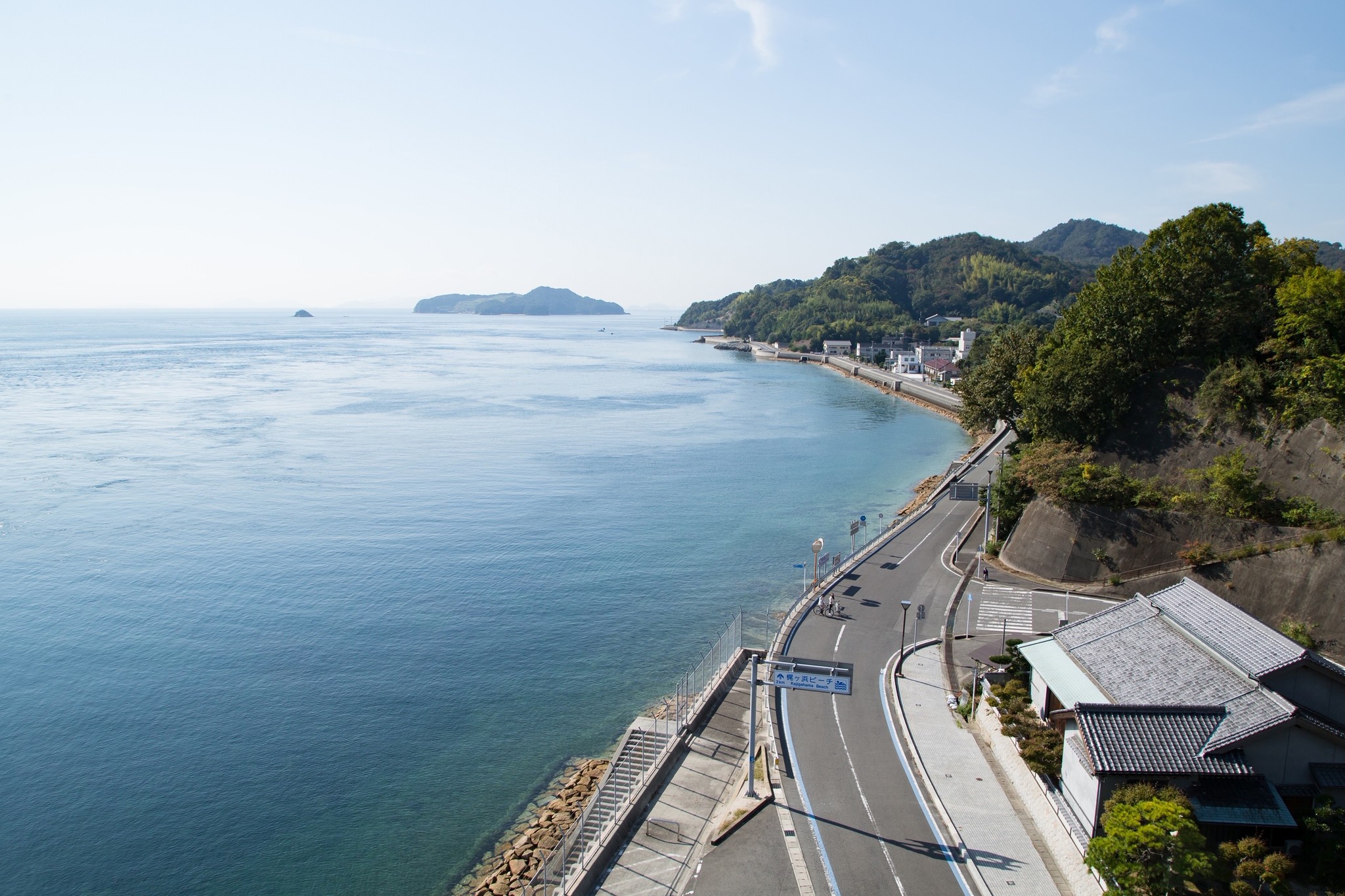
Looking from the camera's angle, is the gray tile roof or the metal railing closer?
the gray tile roof

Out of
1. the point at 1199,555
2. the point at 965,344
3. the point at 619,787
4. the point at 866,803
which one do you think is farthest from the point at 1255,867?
the point at 965,344

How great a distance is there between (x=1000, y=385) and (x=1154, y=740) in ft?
104

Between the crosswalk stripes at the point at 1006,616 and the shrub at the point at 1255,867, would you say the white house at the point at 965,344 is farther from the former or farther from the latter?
the shrub at the point at 1255,867

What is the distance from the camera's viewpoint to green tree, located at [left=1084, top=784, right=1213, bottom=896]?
552 inches

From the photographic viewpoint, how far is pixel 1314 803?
1566 centimetres

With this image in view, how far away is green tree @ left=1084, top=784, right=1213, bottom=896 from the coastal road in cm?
274

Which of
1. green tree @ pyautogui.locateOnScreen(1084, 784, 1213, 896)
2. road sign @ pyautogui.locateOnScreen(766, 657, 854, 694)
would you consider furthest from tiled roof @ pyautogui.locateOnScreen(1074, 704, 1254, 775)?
road sign @ pyautogui.locateOnScreen(766, 657, 854, 694)

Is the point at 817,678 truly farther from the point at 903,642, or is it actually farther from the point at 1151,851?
the point at 903,642

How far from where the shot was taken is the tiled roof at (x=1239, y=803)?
15.2m

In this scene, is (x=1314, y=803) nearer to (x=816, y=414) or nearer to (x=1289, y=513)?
(x=1289, y=513)

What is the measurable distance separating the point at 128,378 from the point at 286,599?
90.5 meters

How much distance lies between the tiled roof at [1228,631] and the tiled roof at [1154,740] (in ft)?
5.49

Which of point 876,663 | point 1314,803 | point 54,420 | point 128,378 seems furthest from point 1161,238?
point 128,378

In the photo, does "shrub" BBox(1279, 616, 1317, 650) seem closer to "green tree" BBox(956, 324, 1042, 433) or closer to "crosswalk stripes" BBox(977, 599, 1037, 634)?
"crosswalk stripes" BBox(977, 599, 1037, 634)
